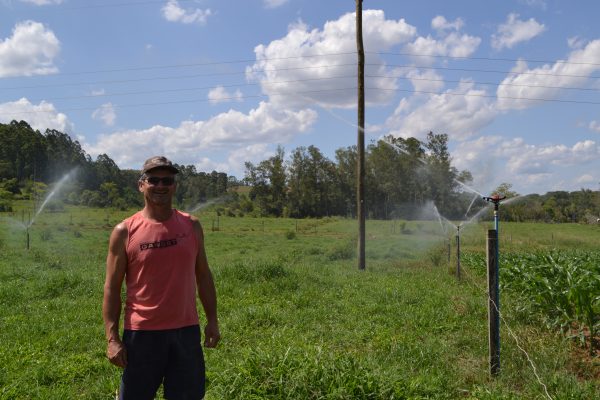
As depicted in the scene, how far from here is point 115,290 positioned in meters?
3.20

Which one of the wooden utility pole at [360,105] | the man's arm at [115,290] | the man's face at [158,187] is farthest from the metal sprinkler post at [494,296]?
the wooden utility pole at [360,105]

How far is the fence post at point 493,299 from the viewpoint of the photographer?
4.89 metres

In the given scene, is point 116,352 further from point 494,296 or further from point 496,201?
point 496,201

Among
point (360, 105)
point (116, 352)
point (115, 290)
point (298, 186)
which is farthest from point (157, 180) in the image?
point (298, 186)

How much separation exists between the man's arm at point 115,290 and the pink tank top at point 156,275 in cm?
5

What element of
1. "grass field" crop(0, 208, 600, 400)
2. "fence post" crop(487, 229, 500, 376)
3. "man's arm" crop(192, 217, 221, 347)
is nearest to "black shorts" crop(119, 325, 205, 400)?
"man's arm" crop(192, 217, 221, 347)

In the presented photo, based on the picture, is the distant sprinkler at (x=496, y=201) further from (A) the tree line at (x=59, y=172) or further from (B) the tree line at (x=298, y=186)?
(A) the tree line at (x=59, y=172)

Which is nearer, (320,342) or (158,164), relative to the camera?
(158,164)

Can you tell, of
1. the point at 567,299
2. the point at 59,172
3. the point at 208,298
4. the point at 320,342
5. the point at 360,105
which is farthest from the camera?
the point at 59,172

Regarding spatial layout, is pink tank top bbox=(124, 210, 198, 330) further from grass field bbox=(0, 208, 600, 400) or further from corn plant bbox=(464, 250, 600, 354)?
corn plant bbox=(464, 250, 600, 354)

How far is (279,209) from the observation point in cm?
7625

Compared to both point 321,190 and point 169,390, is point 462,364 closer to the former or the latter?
point 169,390

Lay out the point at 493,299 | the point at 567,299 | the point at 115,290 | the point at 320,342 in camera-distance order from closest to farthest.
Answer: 1. the point at 115,290
2. the point at 493,299
3. the point at 320,342
4. the point at 567,299

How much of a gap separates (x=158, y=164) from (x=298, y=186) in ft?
247
